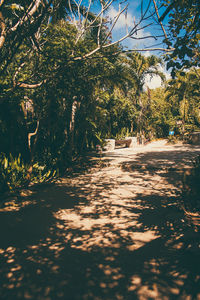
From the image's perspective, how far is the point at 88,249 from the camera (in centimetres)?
334

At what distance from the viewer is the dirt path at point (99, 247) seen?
2463mm

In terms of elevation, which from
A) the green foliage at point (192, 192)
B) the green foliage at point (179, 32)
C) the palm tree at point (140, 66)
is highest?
the palm tree at point (140, 66)

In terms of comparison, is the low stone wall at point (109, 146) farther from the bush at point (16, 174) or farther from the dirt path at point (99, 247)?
the dirt path at point (99, 247)

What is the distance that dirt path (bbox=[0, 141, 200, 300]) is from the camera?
97.0 inches

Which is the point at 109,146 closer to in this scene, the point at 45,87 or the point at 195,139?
the point at 195,139

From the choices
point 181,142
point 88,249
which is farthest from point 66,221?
point 181,142

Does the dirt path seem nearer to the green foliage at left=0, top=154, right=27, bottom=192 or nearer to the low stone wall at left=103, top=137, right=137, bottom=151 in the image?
the green foliage at left=0, top=154, right=27, bottom=192

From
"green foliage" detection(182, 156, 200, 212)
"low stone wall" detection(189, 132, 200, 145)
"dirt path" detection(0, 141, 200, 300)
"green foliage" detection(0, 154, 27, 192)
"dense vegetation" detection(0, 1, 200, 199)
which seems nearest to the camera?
"dirt path" detection(0, 141, 200, 300)

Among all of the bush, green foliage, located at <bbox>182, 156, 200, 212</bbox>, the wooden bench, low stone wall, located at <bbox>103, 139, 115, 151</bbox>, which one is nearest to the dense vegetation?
the bush

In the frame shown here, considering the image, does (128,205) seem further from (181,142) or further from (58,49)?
(181,142)

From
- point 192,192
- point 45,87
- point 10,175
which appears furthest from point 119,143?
point 192,192

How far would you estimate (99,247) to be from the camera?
3.39 m

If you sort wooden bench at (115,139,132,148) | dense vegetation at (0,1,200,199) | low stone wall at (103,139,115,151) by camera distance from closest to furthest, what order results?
dense vegetation at (0,1,200,199), low stone wall at (103,139,115,151), wooden bench at (115,139,132,148)

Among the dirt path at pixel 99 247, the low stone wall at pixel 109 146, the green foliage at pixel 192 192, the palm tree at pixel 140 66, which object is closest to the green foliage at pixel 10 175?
the dirt path at pixel 99 247
